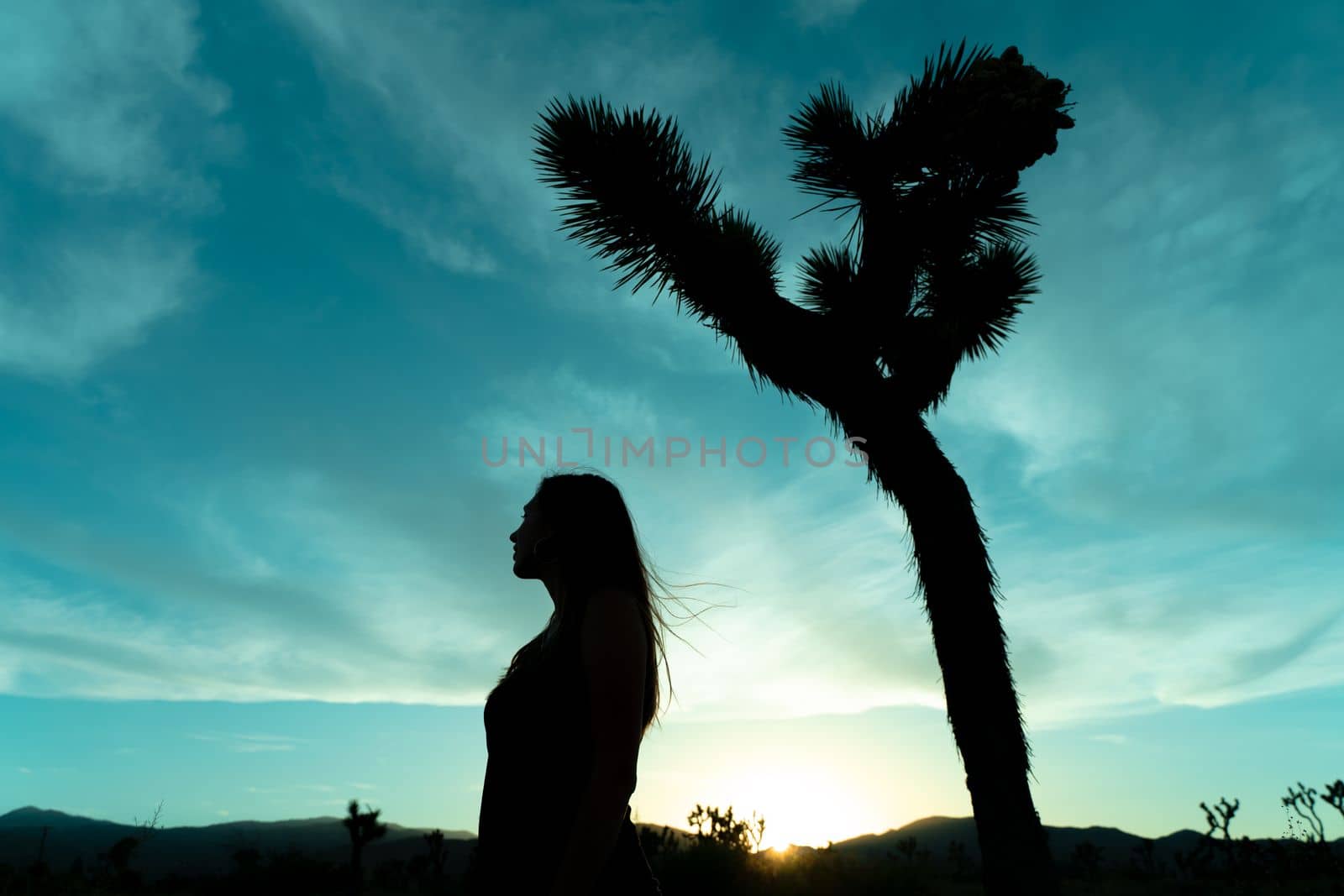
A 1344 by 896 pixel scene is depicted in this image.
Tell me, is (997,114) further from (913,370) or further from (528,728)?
(528,728)

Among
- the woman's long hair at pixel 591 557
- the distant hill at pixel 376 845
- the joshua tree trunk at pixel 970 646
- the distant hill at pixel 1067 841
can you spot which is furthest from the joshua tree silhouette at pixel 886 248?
the distant hill at pixel 1067 841

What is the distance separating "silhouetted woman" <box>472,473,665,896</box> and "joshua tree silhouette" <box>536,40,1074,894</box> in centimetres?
440

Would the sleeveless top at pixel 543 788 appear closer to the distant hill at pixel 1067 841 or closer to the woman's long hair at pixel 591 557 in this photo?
the woman's long hair at pixel 591 557

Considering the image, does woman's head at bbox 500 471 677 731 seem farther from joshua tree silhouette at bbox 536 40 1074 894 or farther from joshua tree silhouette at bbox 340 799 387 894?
joshua tree silhouette at bbox 340 799 387 894

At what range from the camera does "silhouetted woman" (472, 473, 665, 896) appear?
1742mm

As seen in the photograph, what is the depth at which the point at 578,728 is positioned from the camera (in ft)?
6.20

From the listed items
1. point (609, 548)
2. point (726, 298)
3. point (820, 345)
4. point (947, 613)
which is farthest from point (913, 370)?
point (609, 548)

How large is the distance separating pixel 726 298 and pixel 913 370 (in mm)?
1644

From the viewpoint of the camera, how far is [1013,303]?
8.65 m

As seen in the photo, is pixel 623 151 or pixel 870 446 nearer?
pixel 870 446

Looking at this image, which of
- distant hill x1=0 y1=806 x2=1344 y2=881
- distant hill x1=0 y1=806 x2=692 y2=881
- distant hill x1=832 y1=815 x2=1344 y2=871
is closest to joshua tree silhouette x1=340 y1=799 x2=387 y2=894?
distant hill x1=0 y1=806 x2=692 y2=881

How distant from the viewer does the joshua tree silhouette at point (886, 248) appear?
626 cm

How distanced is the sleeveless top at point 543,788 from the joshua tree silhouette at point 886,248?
450cm

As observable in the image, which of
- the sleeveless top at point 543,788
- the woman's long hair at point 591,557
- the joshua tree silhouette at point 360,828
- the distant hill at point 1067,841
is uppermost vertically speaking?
the distant hill at point 1067,841
